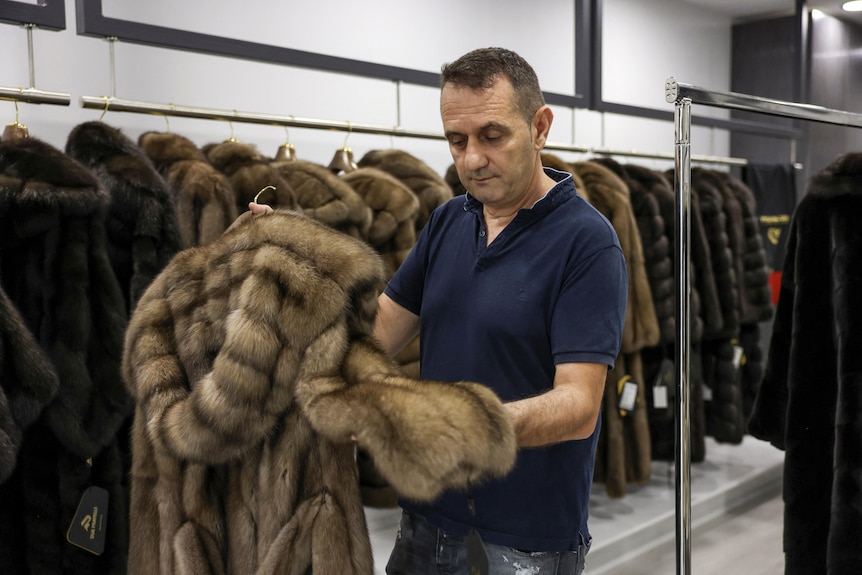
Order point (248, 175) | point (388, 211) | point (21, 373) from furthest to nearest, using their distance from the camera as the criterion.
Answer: point (388, 211), point (248, 175), point (21, 373)

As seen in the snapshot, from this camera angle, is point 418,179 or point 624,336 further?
point 624,336

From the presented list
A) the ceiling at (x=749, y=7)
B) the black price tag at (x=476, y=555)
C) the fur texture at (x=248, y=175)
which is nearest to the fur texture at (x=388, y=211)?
the fur texture at (x=248, y=175)

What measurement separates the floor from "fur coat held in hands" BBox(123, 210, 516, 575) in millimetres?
1645

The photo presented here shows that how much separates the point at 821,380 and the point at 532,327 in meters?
1.27

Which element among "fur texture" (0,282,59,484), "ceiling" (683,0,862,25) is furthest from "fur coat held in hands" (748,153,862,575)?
"ceiling" (683,0,862,25)

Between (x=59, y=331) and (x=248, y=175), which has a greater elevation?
(x=248, y=175)

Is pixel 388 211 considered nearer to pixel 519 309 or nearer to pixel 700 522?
pixel 519 309

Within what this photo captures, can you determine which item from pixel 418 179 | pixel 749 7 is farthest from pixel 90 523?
pixel 749 7

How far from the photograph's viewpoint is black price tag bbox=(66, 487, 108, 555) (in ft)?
6.77

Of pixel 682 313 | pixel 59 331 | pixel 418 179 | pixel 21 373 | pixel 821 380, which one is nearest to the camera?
pixel 682 313

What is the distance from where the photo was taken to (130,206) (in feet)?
7.68

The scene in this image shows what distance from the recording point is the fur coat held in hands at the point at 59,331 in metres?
2.16

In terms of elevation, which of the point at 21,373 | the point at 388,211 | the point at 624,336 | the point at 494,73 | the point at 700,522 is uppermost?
the point at 494,73

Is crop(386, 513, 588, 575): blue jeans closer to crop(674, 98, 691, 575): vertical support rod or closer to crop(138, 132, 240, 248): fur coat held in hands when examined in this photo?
crop(674, 98, 691, 575): vertical support rod
